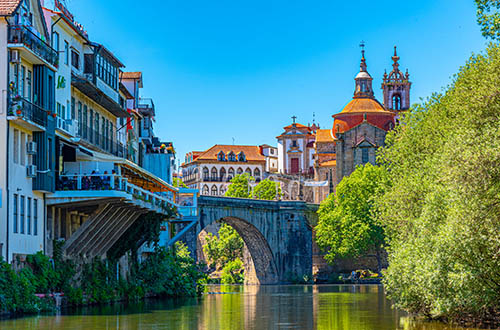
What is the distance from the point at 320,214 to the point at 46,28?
67428 millimetres

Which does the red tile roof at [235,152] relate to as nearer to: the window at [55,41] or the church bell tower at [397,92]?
the church bell tower at [397,92]

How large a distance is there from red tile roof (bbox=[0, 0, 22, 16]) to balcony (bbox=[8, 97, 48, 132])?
367 cm

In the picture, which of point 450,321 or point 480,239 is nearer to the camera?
point 480,239

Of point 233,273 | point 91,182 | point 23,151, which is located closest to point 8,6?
Answer: point 23,151

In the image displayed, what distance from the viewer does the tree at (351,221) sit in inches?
3979

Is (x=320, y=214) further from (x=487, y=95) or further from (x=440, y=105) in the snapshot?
(x=487, y=95)

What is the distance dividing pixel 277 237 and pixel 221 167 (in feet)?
250

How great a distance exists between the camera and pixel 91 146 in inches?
2080

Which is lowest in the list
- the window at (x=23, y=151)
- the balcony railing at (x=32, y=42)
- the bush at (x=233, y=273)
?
the bush at (x=233, y=273)

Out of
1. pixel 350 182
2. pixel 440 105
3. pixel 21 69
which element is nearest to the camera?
pixel 21 69

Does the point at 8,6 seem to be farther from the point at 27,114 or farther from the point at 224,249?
the point at 224,249

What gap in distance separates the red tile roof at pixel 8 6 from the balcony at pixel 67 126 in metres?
6.38

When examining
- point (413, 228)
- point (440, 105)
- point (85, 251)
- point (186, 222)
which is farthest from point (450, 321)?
point (186, 222)

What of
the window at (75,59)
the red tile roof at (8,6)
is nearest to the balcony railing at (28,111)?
the red tile roof at (8,6)
